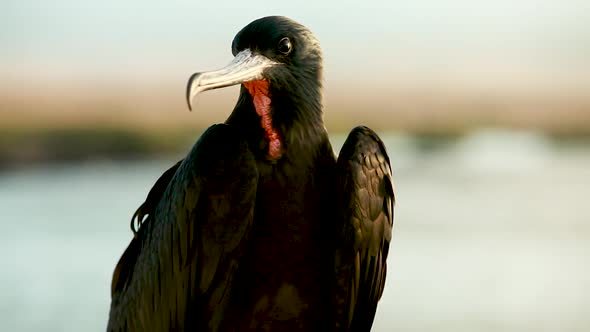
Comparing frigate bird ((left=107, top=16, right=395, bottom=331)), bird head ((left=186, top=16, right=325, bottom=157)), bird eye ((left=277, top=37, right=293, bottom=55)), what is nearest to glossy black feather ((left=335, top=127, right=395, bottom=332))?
frigate bird ((left=107, top=16, right=395, bottom=331))

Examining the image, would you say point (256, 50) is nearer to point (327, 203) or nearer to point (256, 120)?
point (256, 120)

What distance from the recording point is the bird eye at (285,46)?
5.70 ft

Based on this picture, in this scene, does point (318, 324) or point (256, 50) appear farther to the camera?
point (318, 324)

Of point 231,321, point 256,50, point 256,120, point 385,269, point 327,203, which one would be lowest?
point 231,321

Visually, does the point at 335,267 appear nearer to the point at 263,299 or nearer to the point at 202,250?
the point at 263,299

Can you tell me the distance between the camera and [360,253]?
71.7 inches

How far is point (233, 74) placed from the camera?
1.63m

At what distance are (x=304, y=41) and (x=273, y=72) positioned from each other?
0.10 metres

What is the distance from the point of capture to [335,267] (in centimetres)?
183

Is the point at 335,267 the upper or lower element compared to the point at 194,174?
lower

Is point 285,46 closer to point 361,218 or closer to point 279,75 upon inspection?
point 279,75

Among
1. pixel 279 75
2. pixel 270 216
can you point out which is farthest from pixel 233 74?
pixel 270 216

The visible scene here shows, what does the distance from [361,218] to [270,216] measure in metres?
0.19

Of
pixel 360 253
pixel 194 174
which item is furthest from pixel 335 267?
pixel 194 174
